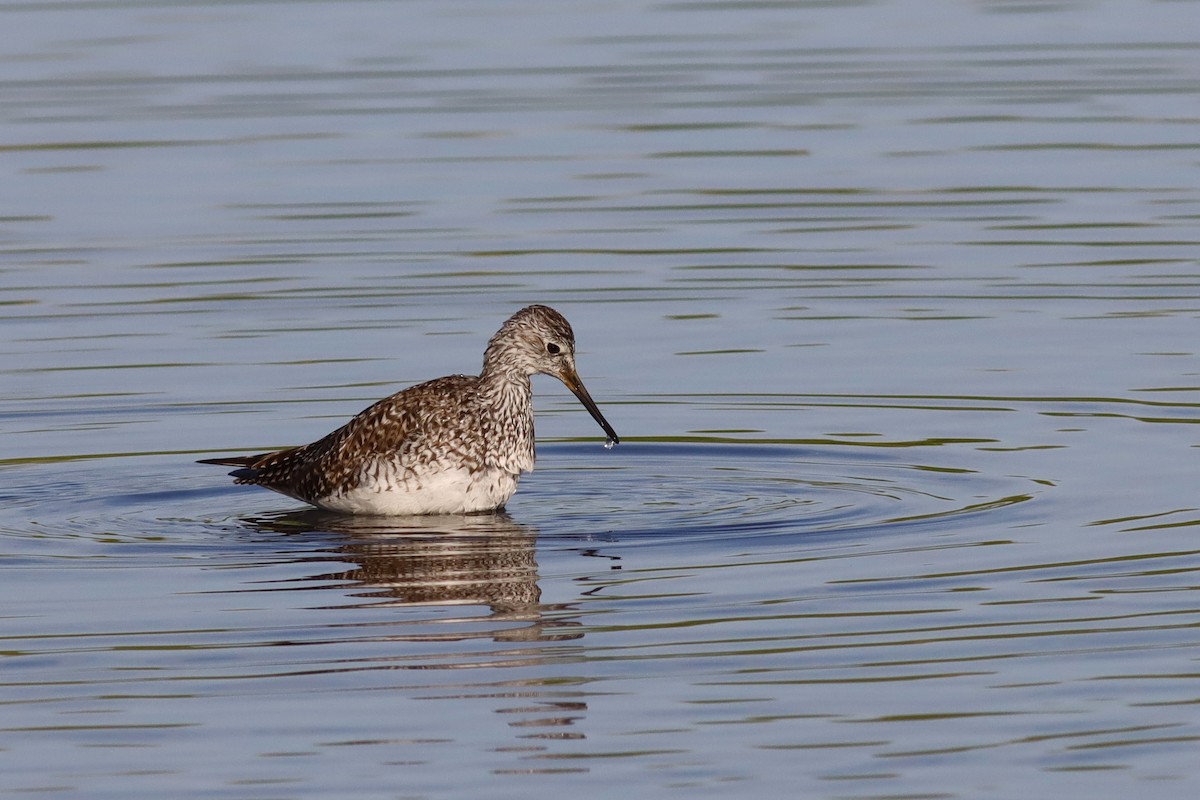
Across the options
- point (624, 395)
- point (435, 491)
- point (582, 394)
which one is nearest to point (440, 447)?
point (435, 491)

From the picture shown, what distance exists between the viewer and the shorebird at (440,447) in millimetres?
12914

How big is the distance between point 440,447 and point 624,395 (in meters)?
2.75

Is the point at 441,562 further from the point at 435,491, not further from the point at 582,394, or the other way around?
the point at 582,394

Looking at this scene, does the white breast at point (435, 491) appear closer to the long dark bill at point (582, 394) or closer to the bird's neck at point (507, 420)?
the bird's neck at point (507, 420)

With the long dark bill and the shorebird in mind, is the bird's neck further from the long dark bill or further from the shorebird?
the long dark bill

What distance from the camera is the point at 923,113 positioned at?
24250 millimetres

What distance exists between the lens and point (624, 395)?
15484 mm

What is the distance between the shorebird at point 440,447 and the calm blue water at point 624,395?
0.63ft

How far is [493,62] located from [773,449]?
46.8 feet

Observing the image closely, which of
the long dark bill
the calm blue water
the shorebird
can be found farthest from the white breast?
the long dark bill

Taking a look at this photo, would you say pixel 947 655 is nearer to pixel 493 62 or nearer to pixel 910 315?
pixel 910 315

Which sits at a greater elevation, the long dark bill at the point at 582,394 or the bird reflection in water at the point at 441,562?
the long dark bill at the point at 582,394

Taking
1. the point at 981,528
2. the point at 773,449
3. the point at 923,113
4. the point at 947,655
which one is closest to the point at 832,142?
the point at 923,113

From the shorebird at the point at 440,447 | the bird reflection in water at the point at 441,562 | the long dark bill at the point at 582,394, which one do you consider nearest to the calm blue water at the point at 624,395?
the bird reflection in water at the point at 441,562
